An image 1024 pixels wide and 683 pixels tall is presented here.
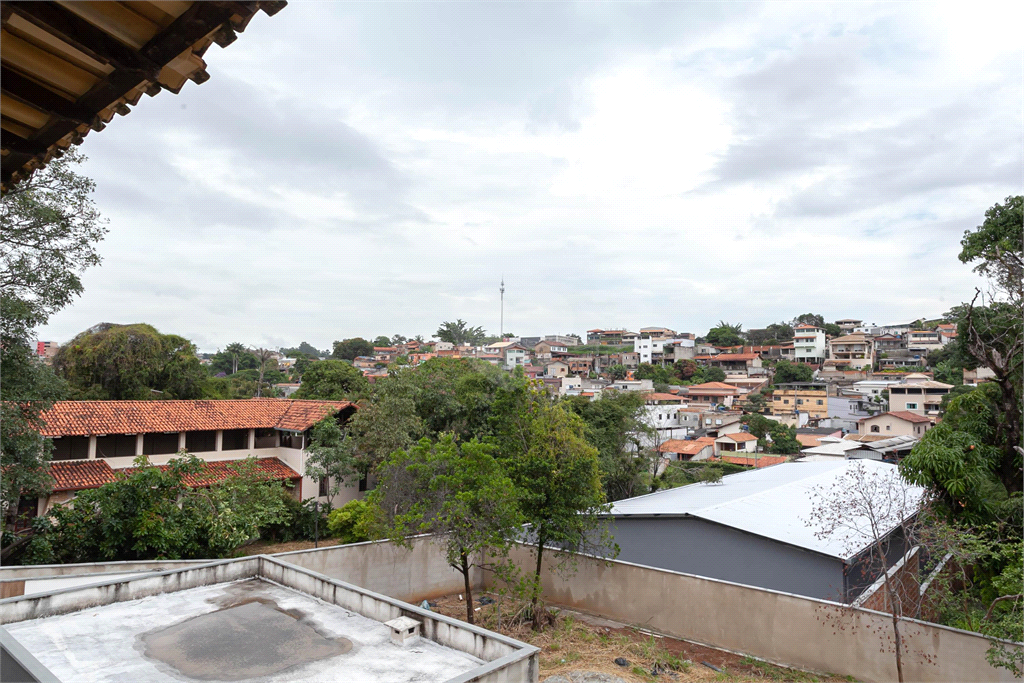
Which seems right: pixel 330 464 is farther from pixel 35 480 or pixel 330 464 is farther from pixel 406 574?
pixel 35 480

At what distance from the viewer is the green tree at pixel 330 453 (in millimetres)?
16766

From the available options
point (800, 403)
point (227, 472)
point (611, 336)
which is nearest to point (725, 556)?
point (227, 472)

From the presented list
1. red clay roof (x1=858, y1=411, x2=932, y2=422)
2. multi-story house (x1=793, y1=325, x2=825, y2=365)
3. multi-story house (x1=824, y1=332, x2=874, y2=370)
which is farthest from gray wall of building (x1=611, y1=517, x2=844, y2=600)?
multi-story house (x1=793, y1=325, x2=825, y2=365)

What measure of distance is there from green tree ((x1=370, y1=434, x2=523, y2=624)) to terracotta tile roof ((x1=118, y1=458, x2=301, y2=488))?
22.5ft

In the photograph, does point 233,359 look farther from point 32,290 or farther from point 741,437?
point 32,290

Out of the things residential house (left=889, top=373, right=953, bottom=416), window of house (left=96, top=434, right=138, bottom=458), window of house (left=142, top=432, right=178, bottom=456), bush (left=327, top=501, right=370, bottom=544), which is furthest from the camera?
residential house (left=889, top=373, right=953, bottom=416)

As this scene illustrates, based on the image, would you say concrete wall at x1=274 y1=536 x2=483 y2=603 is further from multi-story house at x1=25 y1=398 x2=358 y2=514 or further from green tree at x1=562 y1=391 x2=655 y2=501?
green tree at x1=562 y1=391 x2=655 y2=501

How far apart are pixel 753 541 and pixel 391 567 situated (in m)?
7.35

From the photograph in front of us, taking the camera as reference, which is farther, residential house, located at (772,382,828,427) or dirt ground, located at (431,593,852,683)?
residential house, located at (772,382,828,427)

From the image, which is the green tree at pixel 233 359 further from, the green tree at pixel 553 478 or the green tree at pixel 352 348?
the green tree at pixel 553 478

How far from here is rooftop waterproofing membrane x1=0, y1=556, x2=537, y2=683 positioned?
5957mm

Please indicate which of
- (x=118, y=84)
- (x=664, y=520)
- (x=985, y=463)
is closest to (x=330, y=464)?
(x=664, y=520)

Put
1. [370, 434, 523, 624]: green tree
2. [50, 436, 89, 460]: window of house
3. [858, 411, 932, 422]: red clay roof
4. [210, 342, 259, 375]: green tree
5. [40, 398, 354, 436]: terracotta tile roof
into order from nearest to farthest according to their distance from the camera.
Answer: [370, 434, 523, 624]: green tree < [50, 436, 89, 460]: window of house < [40, 398, 354, 436]: terracotta tile roof < [858, 411, 932, 422]: red clay roof < [210, 342, 259, 375]: green tree

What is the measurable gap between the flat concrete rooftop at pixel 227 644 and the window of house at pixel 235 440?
11.9 metres
